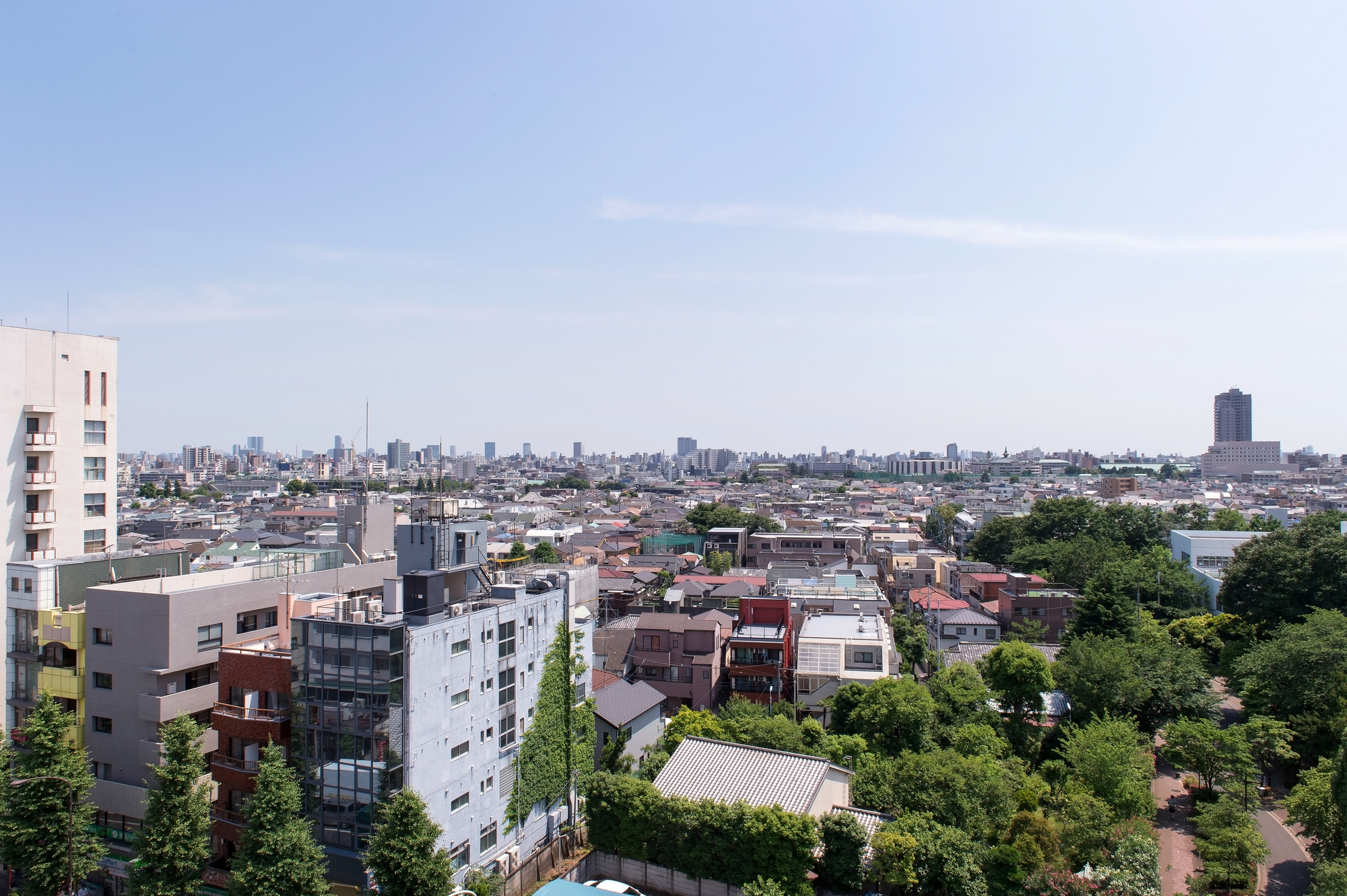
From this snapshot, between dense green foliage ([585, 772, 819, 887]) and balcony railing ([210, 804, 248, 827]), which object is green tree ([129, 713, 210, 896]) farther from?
dense green foliage ([585, 772, 819, 887])

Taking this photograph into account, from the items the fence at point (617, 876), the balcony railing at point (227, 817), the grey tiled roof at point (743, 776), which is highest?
the grey tiled roof at point (743, 776)

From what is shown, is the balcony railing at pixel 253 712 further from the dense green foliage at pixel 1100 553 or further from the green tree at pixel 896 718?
the dense green foliage at pixel 1100 553

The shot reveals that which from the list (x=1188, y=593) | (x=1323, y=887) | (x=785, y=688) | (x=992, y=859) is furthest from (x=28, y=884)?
(x=1188, y=593)

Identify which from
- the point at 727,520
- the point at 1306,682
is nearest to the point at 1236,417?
the point at 727,520

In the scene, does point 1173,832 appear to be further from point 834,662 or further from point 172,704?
point 172,704

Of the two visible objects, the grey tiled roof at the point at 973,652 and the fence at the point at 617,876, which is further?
the grey tiled roof at the point at 973,652

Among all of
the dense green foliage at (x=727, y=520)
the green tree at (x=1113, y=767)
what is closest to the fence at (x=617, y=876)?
the green tree at (x=1113, y=767)

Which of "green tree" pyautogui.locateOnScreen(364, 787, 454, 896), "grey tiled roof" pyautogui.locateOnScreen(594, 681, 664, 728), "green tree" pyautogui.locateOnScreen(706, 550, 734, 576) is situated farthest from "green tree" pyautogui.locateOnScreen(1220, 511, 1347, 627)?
"green tree" pyautogui.locateOnScreen(364, 787, 454, 896)

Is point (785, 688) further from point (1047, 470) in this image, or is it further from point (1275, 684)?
point (1047, 470)
